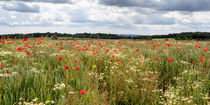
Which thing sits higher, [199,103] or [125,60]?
[125,60]

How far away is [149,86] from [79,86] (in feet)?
6.18

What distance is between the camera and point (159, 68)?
19.1 ft

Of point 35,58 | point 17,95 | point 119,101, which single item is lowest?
point 119,101

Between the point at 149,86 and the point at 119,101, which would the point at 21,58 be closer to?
the point at 119,101

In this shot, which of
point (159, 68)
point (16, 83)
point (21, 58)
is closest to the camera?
point (16, 83)

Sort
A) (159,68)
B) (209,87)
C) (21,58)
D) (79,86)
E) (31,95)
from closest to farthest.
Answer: (31,95) < (79,86) < (209,87) < (21,58) < (159,68)

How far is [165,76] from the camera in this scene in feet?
17.7

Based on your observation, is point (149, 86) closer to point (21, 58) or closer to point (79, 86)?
point (79, 86)

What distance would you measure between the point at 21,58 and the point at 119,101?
3650 mm

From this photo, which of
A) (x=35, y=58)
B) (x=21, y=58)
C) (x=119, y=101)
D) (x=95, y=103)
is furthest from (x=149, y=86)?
(x=21, y=58)

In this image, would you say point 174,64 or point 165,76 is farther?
point 174,64

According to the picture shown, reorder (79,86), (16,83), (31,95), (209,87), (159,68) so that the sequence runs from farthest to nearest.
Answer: (159,68) → (209,87) → (79,86) → (16,83) → (31,95)

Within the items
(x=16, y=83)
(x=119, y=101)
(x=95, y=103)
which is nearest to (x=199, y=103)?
(x=119, y=101)

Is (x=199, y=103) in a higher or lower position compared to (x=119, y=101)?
higher
